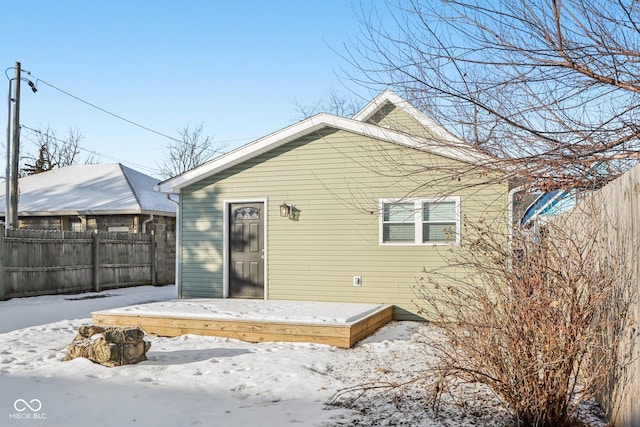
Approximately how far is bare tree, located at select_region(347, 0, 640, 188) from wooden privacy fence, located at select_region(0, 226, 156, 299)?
9.43m

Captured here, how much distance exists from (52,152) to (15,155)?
17820 millimetres

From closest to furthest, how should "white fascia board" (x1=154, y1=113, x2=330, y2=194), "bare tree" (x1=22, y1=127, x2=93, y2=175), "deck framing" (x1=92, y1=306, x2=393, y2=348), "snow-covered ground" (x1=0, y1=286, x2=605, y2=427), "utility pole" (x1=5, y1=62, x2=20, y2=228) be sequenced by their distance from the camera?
"snow-covered ground" (x1=0, y1=286, x2=605, y2=427), "deck framing" (x1=92, y1=306, x2=393, y2=348), "white fascia board" (x1=154, y1=113, x2=330, y2=194), "utility pole" (x1=5, y1=62, x2=20, y2=228), "bare tree" (x1=22, y1=127, x2=93, y2=175)

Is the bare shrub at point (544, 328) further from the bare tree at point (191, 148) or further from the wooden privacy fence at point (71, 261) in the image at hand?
the bare tree at point (191, 148)

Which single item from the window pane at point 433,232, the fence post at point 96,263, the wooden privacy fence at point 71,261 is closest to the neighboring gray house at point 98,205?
the wooden privacy fence at point 71,261

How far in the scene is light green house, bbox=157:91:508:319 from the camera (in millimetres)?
8148

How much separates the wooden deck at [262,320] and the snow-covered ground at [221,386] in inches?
7.0

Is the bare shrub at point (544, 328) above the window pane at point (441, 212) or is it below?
below

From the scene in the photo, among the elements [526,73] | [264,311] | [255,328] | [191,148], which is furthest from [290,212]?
[191,148]

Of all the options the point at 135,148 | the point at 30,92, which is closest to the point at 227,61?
the point at 30,92

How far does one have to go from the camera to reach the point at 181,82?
16609mm

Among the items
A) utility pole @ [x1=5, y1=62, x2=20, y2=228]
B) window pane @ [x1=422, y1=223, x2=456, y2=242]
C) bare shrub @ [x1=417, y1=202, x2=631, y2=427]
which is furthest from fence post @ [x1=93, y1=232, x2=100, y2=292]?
bare shrub @ [x1=417, y1=202, x2=631, y2=427]

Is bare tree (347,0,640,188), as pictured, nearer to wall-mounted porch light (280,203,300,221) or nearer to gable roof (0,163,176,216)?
wall-mounted porch light (280,203,300,221)

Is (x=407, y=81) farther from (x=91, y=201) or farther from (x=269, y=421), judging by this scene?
(x=91, y=201)

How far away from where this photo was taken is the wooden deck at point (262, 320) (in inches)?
249
